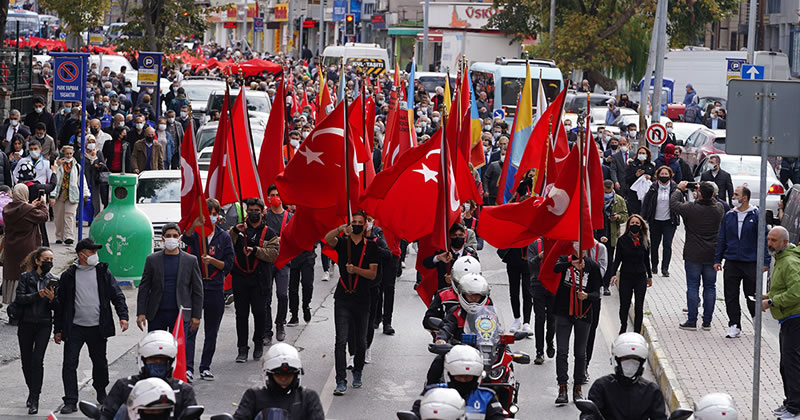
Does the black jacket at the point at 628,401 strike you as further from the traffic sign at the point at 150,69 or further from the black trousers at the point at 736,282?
the traffic sign at the point at 150,69

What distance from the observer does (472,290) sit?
10.1m

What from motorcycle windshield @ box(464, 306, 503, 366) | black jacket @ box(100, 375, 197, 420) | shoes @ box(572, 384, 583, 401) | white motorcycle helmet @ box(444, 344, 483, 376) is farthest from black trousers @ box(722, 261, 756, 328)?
black jacket @ box(100, 375, 197, 420)

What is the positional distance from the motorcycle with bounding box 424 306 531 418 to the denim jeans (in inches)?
221

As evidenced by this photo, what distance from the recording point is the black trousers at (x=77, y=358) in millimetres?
11141

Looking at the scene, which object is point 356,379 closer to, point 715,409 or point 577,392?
point 577,392

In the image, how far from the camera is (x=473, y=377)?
771 centimetres

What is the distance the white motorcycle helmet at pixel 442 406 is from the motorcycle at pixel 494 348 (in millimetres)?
2489

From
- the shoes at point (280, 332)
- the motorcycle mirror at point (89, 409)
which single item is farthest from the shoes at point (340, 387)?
the motorcycle mirror at point (89, 409)

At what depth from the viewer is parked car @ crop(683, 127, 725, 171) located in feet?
93.1

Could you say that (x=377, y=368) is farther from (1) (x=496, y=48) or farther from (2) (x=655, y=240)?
(1) (x=496, y=48)

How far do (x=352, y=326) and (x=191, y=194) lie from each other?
226cm

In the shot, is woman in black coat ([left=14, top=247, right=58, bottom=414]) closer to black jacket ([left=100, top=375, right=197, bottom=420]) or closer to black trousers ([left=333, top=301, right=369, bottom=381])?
black trousers ([left=333, top=301, right=369, bottom=381])

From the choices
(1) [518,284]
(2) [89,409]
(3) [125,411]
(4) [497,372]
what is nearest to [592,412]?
(4) [497,372]

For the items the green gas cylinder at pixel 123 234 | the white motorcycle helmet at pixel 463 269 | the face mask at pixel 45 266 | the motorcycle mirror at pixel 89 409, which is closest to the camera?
the motorcycle mirror at pixel 89 409
